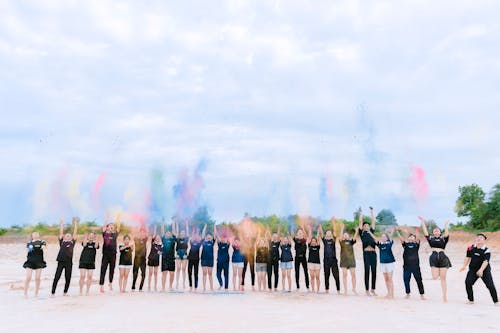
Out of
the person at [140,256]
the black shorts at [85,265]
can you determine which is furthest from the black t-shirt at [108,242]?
the person at [140,256]

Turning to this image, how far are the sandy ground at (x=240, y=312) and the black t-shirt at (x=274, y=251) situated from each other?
115cm

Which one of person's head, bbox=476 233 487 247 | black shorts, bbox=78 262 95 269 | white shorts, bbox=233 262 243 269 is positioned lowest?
white shorts, bbox=233 262 243 269

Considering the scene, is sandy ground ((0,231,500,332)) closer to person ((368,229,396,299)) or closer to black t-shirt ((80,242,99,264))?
person ((368,229,396,299))

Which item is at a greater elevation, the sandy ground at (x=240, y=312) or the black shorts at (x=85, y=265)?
the black shorts at (x=85, y=265)

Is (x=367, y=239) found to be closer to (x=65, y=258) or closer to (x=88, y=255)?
(x=88, y=255)

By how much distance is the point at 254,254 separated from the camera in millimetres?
14172

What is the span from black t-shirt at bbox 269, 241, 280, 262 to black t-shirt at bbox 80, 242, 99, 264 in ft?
16.1

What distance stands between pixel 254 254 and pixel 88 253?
15.7ft

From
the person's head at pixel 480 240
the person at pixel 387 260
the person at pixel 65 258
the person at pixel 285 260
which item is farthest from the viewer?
the person at pixel 285 260

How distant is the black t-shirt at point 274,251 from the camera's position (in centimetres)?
1353

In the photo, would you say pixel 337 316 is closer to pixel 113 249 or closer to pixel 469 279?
pixel 469 279

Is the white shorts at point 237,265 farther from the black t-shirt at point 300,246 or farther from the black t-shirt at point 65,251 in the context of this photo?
the black t-shirt at point 65,251

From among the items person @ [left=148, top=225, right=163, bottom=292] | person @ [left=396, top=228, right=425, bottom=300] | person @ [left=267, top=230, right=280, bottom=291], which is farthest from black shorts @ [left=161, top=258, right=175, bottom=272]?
person @ [left=396, top=228, right=425, bottom=300]

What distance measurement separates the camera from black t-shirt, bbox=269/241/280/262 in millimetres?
13531
